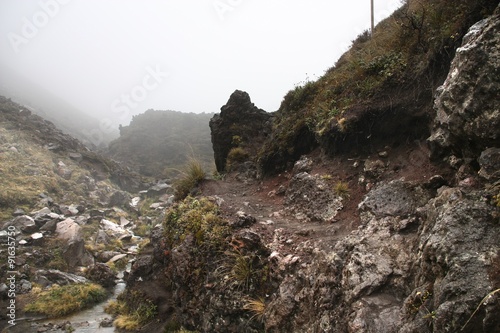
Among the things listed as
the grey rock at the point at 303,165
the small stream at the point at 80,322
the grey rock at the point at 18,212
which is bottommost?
the small stream at the point at 80,322

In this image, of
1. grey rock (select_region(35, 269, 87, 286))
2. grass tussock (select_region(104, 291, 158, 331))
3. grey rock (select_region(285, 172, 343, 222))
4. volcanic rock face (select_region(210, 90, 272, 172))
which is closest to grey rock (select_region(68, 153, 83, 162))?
grey rock (select_region(35, 269, 87, 286))

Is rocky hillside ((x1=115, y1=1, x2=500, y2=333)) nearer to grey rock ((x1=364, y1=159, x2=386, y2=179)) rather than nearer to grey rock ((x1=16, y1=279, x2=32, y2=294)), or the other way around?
grey rock ((x1=364, y1=159, x2=386, y2=179))

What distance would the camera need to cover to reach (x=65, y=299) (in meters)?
15.3

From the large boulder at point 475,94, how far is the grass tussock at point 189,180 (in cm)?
1035

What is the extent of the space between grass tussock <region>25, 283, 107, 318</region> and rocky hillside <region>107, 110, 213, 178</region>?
26.7m

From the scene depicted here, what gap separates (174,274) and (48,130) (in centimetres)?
3773

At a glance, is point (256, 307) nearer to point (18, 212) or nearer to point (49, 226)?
point (49, 226)

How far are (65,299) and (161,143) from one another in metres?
42.2

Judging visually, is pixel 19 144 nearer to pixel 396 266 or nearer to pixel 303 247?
pixel 303 247

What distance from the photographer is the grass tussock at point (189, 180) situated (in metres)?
14.2

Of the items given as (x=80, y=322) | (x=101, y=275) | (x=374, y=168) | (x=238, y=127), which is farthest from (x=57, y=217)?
(x=374, y=168)

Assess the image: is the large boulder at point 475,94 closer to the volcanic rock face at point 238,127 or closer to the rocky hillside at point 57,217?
the volcanic rock face at point 238,127

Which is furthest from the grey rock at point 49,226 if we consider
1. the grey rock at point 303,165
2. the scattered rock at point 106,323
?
the grey rock at point 303,165

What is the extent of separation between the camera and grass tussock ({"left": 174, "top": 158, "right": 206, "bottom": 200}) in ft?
46.6
